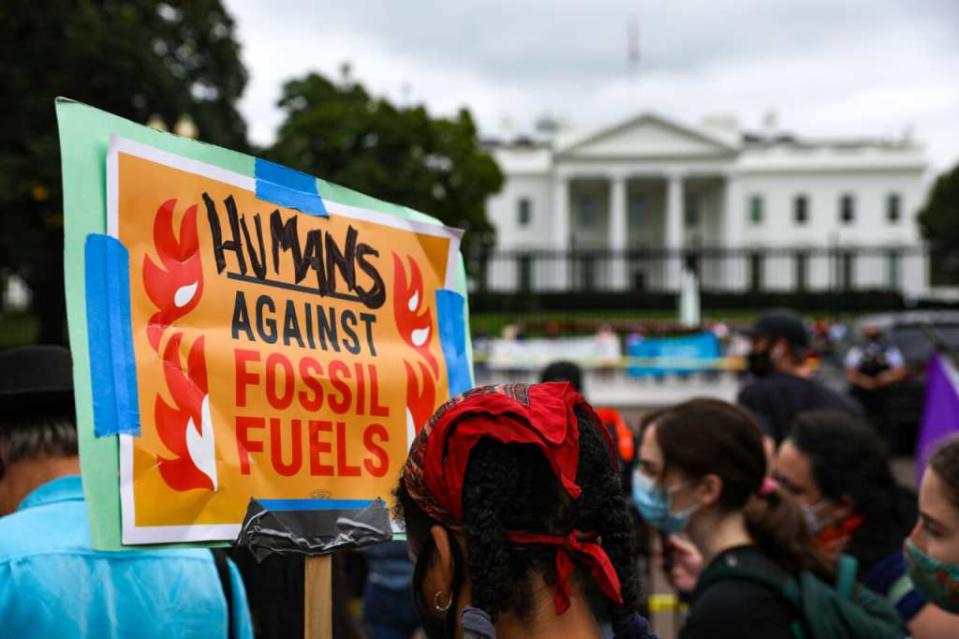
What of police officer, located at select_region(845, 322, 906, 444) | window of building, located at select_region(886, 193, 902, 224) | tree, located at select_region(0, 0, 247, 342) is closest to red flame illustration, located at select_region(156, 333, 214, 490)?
police officer, located at select_region(845, 322, 906, 444)

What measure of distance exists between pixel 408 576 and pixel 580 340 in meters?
17.2

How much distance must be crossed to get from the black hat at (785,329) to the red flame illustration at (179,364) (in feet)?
13.3

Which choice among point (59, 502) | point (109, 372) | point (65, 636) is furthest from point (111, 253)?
point (65, 636)

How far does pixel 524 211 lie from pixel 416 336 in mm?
72135

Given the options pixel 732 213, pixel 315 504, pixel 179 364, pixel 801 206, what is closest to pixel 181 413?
pixel 179 364

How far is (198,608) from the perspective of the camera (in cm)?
212

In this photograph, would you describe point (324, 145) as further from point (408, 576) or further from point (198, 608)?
point (198, 608)

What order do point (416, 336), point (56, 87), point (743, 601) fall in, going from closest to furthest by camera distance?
point (416, 336)
point (743, 601)
point (56, 87)

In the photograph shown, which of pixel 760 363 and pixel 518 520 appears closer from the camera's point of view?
pixel 518 520

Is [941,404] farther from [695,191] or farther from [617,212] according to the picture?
[695,191]

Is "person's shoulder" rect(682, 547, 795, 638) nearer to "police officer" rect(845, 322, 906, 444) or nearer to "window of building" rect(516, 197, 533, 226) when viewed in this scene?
"police officer" rect(845, 322, 906, 444)

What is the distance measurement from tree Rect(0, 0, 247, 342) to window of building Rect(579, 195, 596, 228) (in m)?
52.7

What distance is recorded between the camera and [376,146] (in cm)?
3036

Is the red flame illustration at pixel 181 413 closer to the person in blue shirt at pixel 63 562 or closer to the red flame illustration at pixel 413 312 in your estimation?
the person in blue shirt at pixel 63 562
